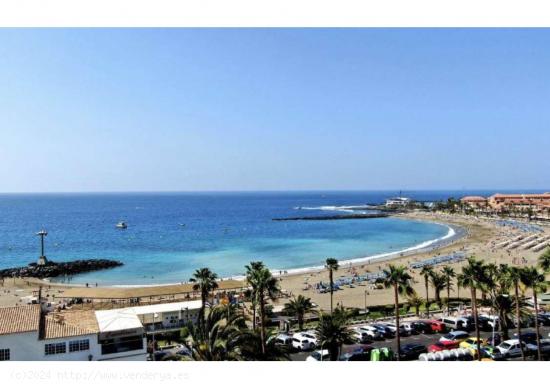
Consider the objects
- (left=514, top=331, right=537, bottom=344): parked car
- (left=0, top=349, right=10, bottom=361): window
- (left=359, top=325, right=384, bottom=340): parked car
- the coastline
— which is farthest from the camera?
the coastline

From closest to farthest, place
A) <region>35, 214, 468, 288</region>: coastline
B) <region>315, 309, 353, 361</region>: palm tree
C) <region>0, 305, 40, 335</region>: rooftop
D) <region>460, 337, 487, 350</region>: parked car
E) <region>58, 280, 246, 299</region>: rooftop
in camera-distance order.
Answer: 1. <region>0, 305, 40, 335</region>: rooftop
2. <region>315, 309, 353, 361</region>: palm tree
3. <region>460, 337, 487, 350</region>: parked car
4. <region>58, 280, 246, 299</region>: rooftop
5. <region>35, 214, 468, 288</region>: coastline

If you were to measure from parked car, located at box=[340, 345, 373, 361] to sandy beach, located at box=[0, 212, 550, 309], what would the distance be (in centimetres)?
1751

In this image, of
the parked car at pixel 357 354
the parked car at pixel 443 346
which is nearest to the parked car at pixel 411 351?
the parked car at pixel 443 346

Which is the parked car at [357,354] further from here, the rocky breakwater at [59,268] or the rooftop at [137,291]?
→ the rocky breakwater at [59,268]

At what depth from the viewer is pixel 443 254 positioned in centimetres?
7500

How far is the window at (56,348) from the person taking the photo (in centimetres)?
1888

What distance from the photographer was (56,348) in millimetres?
19000

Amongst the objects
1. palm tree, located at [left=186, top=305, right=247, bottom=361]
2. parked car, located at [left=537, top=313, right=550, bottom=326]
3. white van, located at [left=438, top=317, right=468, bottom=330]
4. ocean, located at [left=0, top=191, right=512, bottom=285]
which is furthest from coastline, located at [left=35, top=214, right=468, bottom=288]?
palm tree, located at [left=186, top=305, right=247, bottom=361]

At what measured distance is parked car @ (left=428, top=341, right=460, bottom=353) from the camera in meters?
25.2

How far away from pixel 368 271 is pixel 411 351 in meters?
38.1

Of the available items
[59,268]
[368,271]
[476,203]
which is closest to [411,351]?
[368,271]

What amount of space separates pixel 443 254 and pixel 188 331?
66.7 m

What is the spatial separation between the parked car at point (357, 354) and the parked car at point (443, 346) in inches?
148

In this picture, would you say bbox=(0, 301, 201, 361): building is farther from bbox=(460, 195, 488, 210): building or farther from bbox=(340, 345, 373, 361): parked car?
bbox=(460, 195, 488, 210): building
